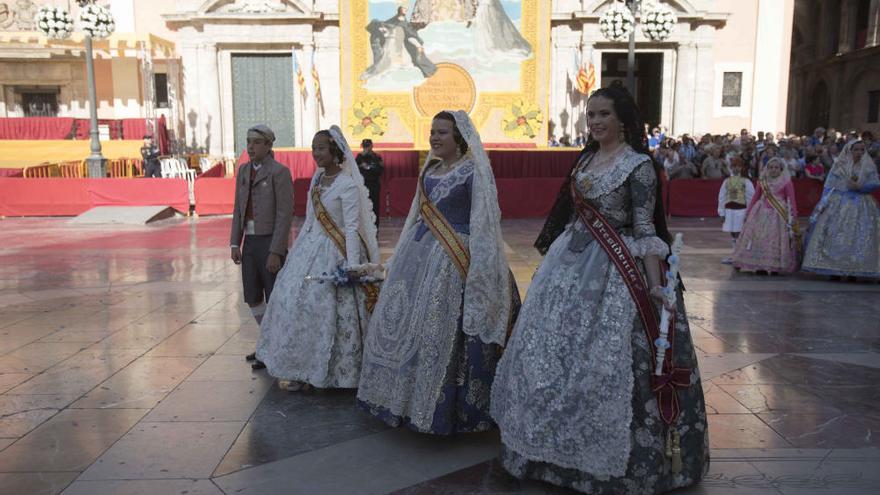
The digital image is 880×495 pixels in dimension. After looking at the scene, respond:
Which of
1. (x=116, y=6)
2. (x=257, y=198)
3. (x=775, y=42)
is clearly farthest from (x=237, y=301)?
(x=775, y=42)

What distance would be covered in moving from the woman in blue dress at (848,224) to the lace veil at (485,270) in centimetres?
653

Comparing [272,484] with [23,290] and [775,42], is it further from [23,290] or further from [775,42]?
[775,42]

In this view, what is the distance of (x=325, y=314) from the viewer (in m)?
4.54

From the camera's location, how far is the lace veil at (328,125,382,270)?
4.59 m

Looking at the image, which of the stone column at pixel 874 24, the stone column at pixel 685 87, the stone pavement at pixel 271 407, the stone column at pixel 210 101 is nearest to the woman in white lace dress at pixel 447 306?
the stone pavement at pixel 271 407

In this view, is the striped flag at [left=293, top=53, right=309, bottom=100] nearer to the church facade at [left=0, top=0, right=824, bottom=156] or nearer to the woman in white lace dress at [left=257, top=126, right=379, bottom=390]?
the church facade at [left=0, top=0, right=824, bottom=156]

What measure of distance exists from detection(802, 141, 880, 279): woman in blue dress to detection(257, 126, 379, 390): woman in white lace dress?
21.5ft

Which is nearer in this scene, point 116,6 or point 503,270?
point 503,270

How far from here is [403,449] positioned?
150 inches

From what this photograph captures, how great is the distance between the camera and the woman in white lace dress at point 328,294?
4.54 meters

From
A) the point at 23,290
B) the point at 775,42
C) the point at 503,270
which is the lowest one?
the point at 23,290

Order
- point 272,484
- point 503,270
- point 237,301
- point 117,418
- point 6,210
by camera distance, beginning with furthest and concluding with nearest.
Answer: point 6,210
point 237,301
point 117,418
point 503,270
point 272,484

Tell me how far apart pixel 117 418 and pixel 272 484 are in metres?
1.42

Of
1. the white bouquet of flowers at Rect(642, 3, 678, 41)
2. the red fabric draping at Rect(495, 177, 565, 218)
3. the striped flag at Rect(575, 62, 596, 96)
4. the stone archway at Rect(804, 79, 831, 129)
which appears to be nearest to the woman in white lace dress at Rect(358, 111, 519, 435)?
the red fabric draping at Rect(495, 177, 565, 218)
